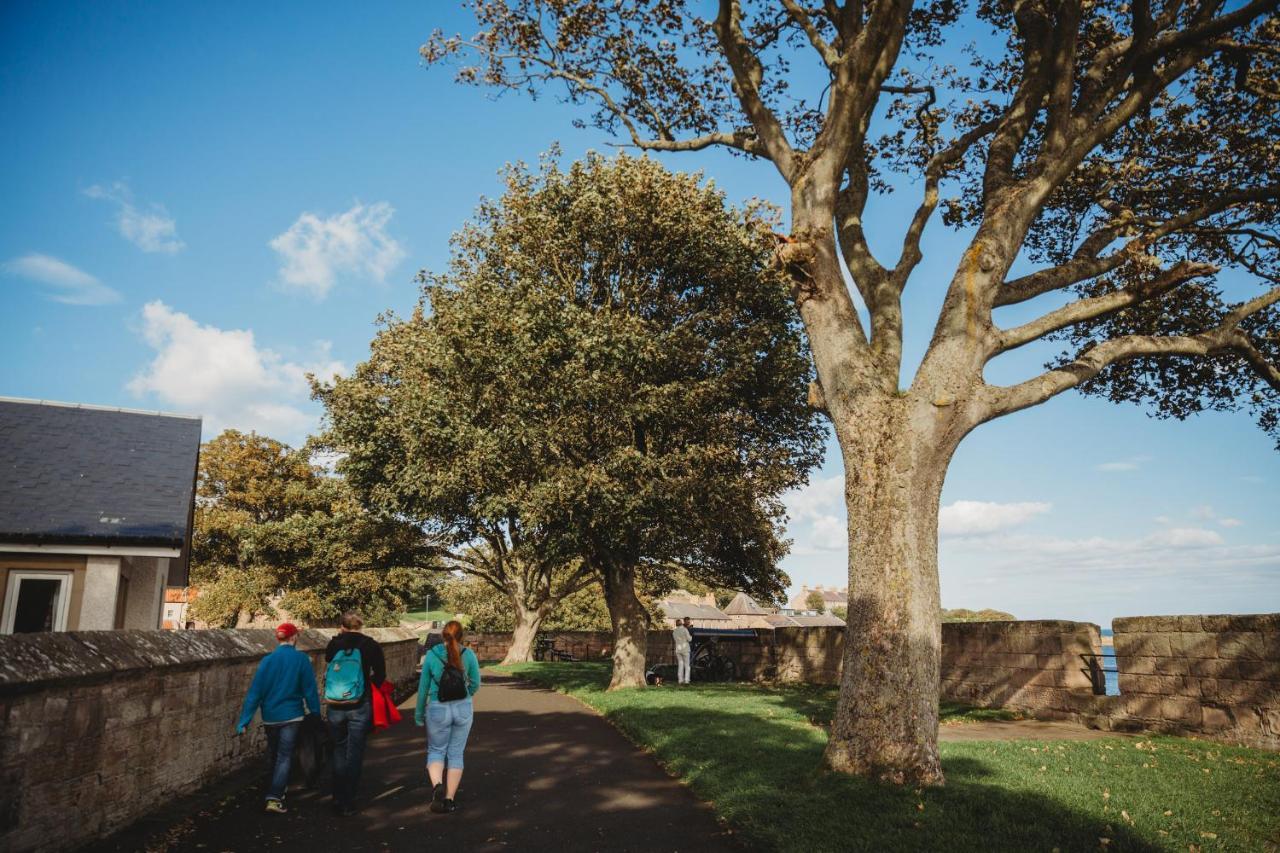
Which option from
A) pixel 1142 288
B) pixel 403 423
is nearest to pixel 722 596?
pixel 403 423

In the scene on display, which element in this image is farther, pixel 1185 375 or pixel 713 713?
pixel 1185 375

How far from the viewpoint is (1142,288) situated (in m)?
8.74

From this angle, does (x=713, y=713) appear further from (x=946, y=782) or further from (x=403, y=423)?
(x=403, y=423)

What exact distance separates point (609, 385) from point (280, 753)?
33.1ft

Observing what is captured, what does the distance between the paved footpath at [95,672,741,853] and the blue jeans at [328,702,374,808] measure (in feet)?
0.85

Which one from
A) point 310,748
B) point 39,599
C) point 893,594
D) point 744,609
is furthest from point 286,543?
point 744,609

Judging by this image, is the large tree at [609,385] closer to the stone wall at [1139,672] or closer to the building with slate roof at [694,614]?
the stone wall at [1139,672]

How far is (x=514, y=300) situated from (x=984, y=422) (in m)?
11.8

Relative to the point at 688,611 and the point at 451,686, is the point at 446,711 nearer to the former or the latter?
the point at 451,686

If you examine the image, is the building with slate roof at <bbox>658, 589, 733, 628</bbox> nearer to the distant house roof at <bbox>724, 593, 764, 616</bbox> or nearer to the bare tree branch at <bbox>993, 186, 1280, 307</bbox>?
the distant house roof at <bbox>724, 593, 764, 616</bbox>

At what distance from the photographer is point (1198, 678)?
1027 cm

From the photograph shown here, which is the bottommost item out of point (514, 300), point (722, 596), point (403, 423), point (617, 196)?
point (722, 596)

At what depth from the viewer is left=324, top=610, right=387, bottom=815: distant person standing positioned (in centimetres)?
704

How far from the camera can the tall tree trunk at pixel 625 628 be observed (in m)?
19.0
